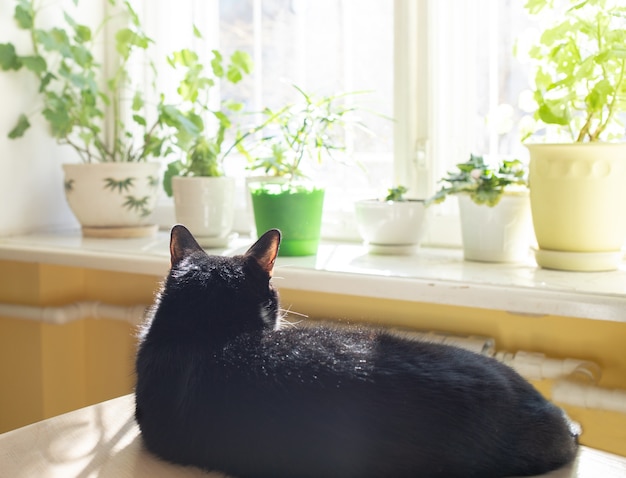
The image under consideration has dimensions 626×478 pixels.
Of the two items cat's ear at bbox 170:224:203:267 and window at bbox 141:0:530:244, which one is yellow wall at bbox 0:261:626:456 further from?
cat's ear at bbox 170:224:203:267

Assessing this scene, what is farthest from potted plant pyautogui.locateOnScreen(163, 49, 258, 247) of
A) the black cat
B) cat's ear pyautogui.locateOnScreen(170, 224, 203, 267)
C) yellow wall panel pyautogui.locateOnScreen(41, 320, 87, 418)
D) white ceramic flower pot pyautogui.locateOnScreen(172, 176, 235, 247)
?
the black cat

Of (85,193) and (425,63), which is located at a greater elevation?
(425,63)

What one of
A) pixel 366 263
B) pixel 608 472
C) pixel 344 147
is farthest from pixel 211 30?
pixel 608 472

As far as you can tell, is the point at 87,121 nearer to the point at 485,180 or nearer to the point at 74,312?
the point at 74,312

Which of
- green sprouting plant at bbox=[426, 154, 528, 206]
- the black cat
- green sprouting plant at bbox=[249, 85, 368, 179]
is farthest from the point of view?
green sprouting plant at bbox=[249, 85, 368, 179]

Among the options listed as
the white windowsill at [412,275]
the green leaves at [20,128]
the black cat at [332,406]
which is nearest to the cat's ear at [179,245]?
the black cat at [332,406]

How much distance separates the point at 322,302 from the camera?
138 centimetres

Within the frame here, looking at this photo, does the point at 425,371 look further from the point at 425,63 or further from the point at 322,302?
the point at 425,63

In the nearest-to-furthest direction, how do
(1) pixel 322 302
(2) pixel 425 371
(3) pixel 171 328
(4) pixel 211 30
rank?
(2) pixel 425 371 < (3) pixel 171 328 < (1) pixel 322 302 < (4) pixel 211 30

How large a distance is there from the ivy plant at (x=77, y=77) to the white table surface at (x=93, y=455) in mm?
867

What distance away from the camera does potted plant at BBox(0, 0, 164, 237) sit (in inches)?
62.1

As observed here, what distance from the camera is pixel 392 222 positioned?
1.30 metres

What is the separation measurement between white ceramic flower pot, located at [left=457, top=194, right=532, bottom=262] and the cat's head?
0.44 metres

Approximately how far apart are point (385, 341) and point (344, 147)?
2.46 feet
